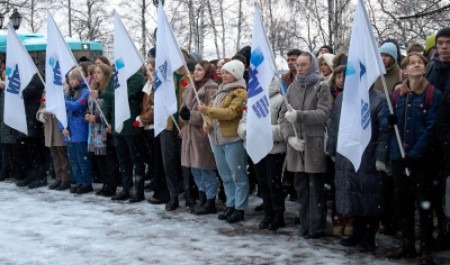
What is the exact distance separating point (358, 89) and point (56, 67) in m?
4.85

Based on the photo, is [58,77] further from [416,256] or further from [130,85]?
[416,256]

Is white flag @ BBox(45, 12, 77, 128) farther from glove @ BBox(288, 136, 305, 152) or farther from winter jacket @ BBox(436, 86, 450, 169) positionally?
winter jacket @ BBox(436, 86, 450, 169)

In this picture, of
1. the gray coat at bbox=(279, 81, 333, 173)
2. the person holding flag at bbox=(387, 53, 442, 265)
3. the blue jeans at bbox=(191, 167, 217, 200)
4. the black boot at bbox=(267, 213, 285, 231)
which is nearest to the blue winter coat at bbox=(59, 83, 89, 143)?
the blue jeans at bbox=(191, 167, 217, 200)

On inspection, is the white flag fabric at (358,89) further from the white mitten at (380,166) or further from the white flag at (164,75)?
the white flag at (164,75)

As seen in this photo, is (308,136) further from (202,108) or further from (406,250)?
(406,250)

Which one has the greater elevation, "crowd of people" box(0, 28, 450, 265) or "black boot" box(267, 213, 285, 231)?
"crowd of people" box(0, 28, 450, 265)

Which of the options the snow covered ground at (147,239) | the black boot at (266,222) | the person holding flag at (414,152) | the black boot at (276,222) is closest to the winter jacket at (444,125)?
the person holding flag at (414,152)

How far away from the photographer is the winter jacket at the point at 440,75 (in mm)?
5910

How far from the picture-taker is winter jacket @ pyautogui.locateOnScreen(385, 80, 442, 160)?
5.51 metres

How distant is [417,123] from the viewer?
5.57m

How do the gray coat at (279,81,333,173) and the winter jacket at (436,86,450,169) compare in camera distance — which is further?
the gray coat at (279,81,333,173)

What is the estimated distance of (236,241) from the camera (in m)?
6.75

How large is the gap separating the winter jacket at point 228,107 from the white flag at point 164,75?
0.56 metres

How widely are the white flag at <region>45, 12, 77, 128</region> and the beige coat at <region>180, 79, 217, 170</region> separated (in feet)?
6.16
